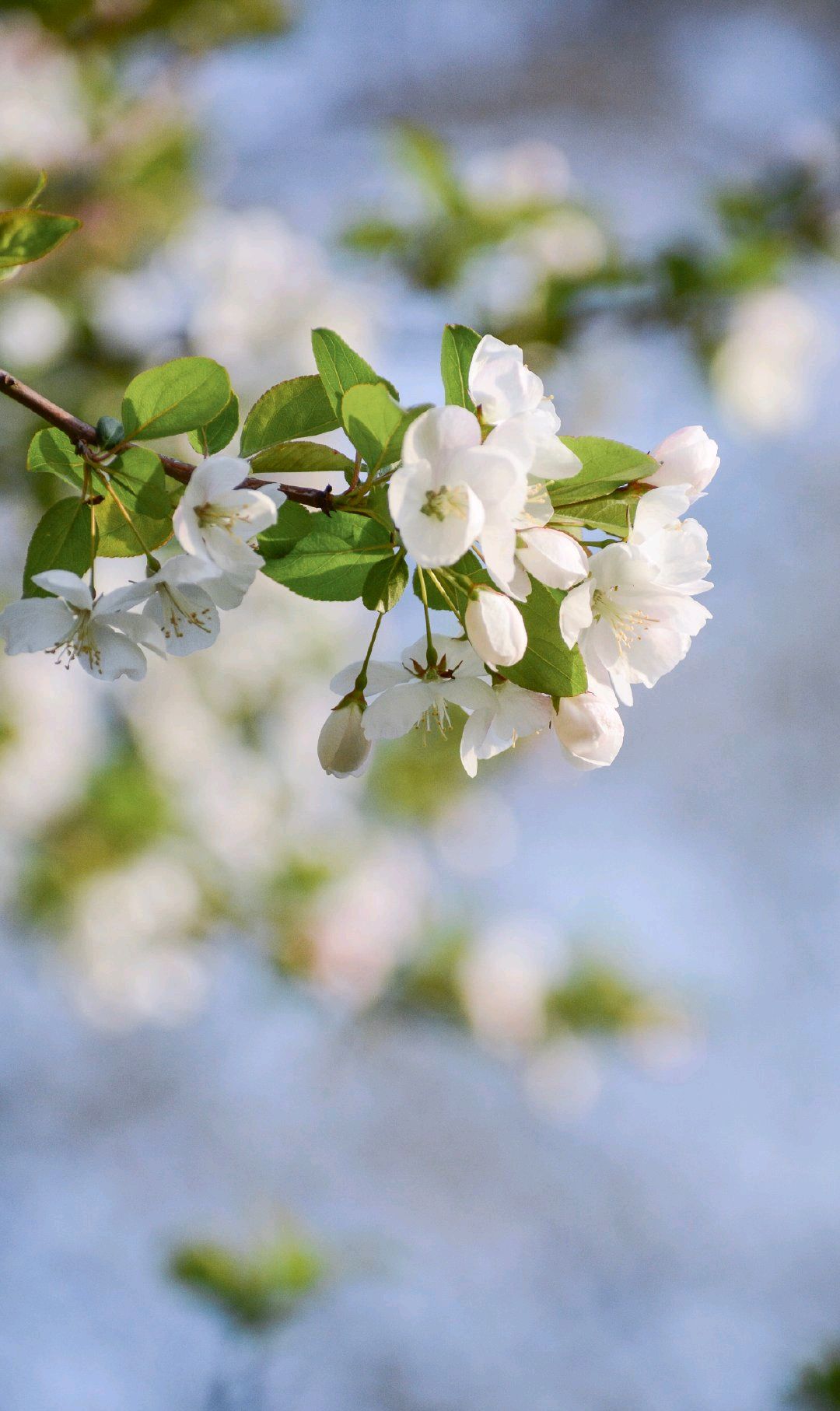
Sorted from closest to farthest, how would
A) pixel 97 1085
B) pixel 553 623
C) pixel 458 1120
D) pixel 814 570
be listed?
pixel 553 623 → pixel 97 1085 → pixel 458 1120 → pixel 814 570

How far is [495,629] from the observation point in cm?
29

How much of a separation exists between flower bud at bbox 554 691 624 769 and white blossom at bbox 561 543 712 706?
12 millimetres

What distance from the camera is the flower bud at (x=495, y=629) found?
286mm

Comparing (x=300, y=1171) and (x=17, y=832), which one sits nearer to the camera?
(x=17, y=832)

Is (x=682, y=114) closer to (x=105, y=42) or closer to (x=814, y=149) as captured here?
(x=814, y=149)

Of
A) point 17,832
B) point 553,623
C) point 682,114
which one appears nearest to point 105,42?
point 17,832

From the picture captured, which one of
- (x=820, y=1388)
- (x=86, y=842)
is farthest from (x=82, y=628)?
(x=820, y=1388)

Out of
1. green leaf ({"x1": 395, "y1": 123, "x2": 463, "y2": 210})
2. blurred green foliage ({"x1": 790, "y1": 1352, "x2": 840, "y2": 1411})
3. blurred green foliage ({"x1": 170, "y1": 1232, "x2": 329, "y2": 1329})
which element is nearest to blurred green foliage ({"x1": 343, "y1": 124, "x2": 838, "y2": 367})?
green leaf ({"x1": 395, "y1": 123, "x2": 463, "y2": 210})

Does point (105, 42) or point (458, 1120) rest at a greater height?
point (105, 42)

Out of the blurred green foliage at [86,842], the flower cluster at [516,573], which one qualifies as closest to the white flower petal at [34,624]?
the flower cluster at [516,573]

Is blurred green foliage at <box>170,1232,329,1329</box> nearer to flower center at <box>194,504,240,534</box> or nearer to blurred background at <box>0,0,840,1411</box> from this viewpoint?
blurred background at <box>0,0,840,1411</box>

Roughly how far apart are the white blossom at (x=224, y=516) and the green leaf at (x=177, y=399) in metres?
0.03

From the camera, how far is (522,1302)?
9.93ft

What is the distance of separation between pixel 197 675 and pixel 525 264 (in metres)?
0.81
